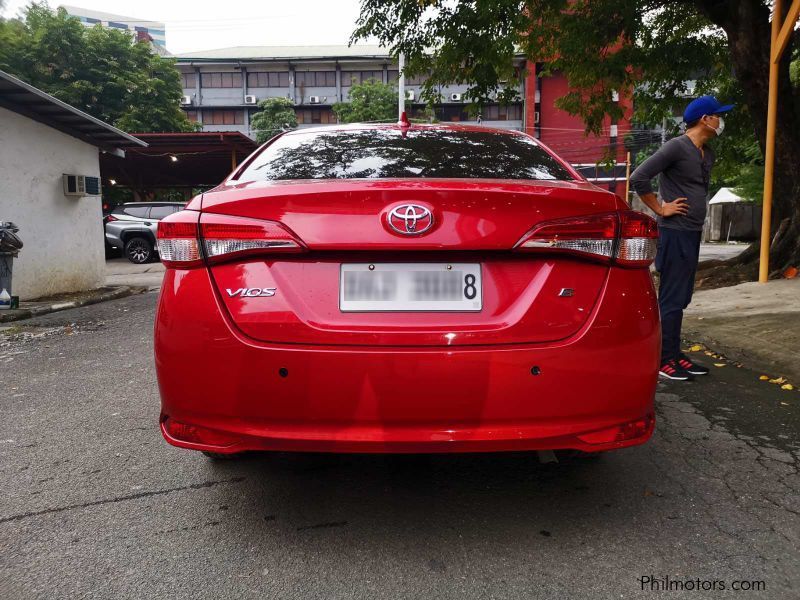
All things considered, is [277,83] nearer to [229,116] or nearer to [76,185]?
[229,116]

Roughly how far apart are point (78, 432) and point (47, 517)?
3.61 ft

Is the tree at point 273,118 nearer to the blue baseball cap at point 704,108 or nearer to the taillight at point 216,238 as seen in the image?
the blue baseball cap at point 704,108

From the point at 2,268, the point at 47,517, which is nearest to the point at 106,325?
the point at 2,268

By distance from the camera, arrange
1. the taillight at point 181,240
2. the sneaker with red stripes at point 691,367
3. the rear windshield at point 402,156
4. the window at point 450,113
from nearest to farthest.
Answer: the taillight at point 181,240 < the rear windshield at point 402,156 < the sneaker with red stripes at point 691,367 < the window at point 450,113

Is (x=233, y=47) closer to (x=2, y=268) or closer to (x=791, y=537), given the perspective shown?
(x=2, y=268)

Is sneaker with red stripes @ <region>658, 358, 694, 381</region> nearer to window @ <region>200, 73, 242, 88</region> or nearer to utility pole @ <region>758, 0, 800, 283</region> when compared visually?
utility pole @ <region>758, 0, 800, 283</region>

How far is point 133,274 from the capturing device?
15.9m

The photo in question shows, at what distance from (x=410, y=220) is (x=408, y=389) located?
510mm

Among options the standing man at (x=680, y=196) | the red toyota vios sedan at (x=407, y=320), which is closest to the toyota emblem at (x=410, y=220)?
the red toyota vios sedan at (x=407, y=320)

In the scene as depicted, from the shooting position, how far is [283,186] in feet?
6.91

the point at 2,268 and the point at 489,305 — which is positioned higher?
the point at 489,305

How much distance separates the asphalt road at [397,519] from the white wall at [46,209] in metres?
7.77

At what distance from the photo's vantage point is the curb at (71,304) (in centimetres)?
819

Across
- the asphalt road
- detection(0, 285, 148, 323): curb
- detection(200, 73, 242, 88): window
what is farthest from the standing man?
detection(200, 73, 242, 88): window
